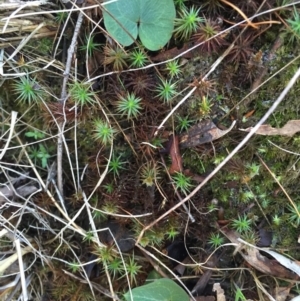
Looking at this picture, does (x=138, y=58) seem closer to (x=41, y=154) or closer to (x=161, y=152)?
(x=161, y=152)

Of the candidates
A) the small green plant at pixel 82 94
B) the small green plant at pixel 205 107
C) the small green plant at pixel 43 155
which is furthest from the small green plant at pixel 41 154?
the small green plant at pixel 205 107

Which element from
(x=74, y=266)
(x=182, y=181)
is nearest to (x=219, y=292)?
(x=182, y=181)

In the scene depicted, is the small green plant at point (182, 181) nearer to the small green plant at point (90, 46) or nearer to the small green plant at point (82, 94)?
the small green plant at point (82, 94)

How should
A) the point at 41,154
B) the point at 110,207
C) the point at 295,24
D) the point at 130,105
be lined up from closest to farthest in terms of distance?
the point at 295,24 → the point at 130,105 → the point at 110,207 → the point at 41,154

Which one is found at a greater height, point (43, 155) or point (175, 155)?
point (175, 155)

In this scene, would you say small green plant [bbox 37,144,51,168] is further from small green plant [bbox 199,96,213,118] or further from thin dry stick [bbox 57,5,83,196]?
small green plant [bbox 199,96,213,118]

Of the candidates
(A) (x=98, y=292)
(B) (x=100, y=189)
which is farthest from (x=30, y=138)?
(A) (x=98, y=292)
